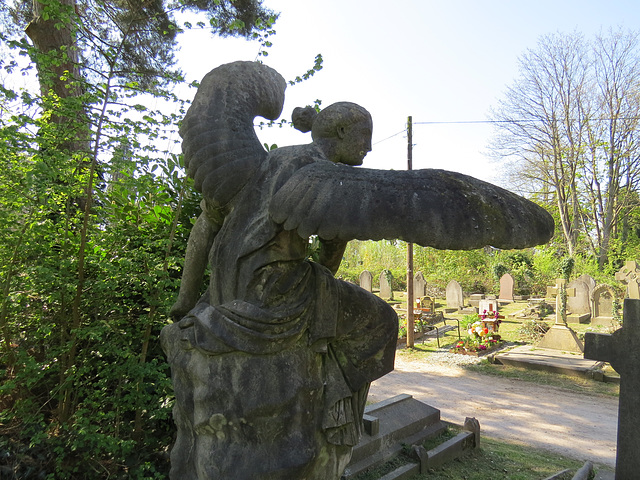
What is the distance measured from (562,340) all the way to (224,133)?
1153 centimetres

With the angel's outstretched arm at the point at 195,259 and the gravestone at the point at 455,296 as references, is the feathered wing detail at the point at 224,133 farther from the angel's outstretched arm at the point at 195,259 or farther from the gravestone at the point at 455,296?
the gravestone at the point at 455,296

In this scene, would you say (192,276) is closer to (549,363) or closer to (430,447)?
(430,447)

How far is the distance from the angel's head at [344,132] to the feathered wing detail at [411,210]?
0.36m

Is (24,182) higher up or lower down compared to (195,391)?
higher up

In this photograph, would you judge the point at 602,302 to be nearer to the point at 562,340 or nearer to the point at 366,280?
the point at 562,340

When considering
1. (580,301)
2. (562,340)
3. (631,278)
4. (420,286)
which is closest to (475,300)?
(420,286)

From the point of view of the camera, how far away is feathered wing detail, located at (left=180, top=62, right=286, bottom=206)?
1759 mm

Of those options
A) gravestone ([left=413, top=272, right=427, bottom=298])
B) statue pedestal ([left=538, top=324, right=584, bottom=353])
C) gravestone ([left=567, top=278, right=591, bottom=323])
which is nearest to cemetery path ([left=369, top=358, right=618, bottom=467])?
statue pedestal ([left=538, top=324, right=584, bottom=353])

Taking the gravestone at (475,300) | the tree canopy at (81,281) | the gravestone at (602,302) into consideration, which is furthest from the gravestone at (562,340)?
the tree canopy at (81,281)

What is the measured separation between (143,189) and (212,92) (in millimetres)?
2069

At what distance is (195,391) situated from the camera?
163cm

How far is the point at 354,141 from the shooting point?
187cm

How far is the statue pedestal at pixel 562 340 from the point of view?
10617mm

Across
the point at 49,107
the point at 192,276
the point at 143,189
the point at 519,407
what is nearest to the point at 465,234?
the point at 192,276
